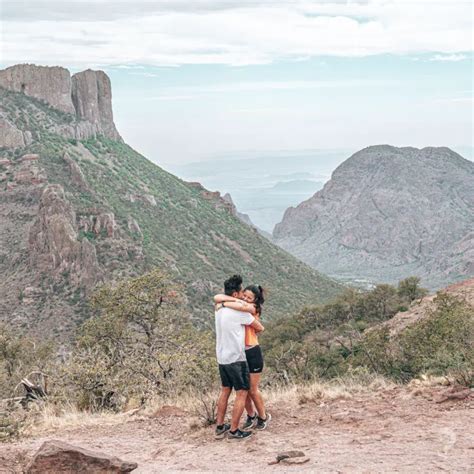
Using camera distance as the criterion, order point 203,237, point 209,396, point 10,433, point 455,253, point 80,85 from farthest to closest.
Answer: point 455,253 → point 80,85 → point 203,237 → point 209,396 → point 10,433

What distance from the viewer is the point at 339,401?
959 centimetres

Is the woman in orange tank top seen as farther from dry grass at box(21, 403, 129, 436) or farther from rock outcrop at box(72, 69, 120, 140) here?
rock outcrop at box(72, 69, 120, 140)

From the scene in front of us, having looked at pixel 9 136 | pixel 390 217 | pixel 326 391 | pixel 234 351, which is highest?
pixel 9 136

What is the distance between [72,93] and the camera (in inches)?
3063

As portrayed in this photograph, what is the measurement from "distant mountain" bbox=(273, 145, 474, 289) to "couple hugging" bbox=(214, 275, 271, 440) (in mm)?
136210

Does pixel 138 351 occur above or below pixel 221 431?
below

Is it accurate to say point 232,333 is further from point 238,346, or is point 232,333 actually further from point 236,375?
point 236,375

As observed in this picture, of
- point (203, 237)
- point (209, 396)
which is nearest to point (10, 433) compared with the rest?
point (209, 396)

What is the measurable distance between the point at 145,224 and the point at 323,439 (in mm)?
45907

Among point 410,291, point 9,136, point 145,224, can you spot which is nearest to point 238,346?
point 410,291

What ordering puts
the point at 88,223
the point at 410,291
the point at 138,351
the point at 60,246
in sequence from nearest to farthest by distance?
the point at 138,351 < the point at 410,291 < the point at 60,246 < the point at 88,223

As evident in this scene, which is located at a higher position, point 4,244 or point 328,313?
point 4,244

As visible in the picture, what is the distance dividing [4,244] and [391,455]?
41384 mm

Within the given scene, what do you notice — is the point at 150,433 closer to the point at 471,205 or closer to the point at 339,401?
the point at 339,401
